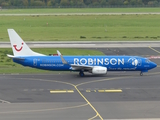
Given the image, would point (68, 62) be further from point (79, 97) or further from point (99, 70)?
point (79, 97)

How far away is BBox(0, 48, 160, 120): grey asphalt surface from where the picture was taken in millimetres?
32625

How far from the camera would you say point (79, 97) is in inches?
1555

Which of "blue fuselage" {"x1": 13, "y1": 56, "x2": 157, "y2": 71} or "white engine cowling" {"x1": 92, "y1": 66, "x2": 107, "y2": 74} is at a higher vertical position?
"blue fuselage" {"x1": 13, "y1": 56, "x2": 157, "y2": 71}

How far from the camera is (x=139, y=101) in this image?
1487 inches

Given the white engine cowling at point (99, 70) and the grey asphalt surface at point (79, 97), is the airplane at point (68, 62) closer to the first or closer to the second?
the white engine cowling at point (99, 70)

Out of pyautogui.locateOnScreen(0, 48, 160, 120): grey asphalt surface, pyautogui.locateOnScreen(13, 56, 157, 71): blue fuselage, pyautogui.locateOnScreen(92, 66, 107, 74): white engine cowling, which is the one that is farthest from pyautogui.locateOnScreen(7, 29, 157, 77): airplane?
pyautogui.locateOnScreen(0, 48, 160, 120): grey asphalt surface

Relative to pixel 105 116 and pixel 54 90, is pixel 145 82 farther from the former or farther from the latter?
pixel 105 116

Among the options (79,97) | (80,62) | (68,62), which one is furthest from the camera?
(80,62)

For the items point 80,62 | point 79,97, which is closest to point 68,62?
point 80,62

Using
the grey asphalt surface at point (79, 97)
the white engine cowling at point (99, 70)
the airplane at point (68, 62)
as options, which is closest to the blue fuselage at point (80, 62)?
the airplane at point (68, 62)

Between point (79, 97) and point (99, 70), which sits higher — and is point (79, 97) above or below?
below

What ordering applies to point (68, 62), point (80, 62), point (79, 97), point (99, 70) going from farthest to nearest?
point (80, 62)
point (68, 62)
point (99, 70)
point (79, 97)

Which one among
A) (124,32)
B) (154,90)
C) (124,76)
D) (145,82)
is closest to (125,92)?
(154,90)

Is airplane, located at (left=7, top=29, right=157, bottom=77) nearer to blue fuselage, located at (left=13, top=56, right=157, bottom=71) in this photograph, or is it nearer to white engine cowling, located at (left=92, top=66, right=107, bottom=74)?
blue fuselage, located at (left=13, top=56, right=157, bottom=71)
